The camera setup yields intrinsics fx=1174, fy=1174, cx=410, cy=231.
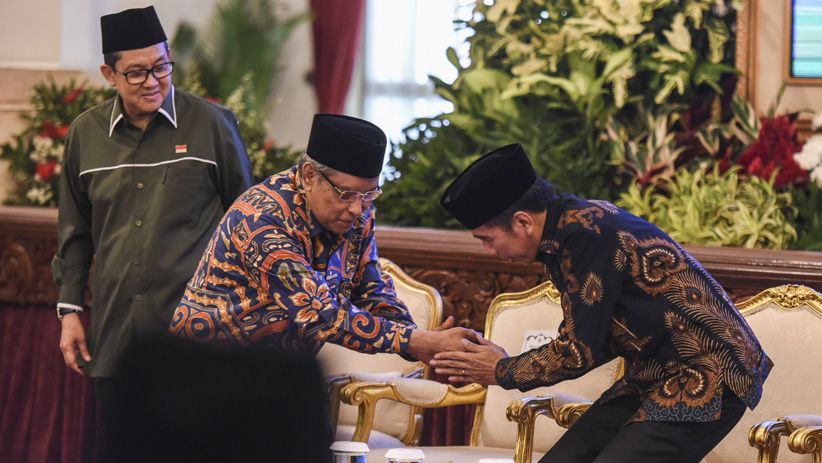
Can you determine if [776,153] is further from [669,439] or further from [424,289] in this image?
[669,439]

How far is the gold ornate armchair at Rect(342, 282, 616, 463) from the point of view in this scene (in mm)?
3512

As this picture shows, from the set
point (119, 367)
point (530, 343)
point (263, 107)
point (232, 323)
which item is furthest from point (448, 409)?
point (263, 107)

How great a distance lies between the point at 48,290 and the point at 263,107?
4.32 meters

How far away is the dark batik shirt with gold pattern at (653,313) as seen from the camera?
2.55 m

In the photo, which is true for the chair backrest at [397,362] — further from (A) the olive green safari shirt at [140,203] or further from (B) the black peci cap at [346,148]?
(B) the black peci cap at [346,148]

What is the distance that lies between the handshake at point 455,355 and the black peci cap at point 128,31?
1188 mm

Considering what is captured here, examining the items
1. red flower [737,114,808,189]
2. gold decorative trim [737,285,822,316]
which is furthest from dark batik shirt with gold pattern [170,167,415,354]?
red flower [737,114,808,189]

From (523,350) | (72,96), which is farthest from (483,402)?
(72,96)

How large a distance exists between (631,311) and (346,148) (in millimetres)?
757

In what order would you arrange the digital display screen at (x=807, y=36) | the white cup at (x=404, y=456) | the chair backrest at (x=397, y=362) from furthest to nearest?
the digital display screen at (x=807, y=36) < the chair backrest at (x=397, y=362) < the white cup at (x=404, y=456)

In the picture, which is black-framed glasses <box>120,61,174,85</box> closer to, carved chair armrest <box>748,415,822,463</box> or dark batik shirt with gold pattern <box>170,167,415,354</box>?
dark batik shirt with gold pattern <box>170,167,415,354</box>

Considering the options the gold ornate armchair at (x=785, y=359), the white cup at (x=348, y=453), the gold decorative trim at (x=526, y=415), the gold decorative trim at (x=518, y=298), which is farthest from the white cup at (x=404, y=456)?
the gold decorative trim at (x=518, y=298)

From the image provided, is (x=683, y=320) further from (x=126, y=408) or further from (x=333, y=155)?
(x=126, y=408)

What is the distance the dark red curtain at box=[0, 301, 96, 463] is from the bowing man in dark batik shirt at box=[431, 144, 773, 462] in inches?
99.1
